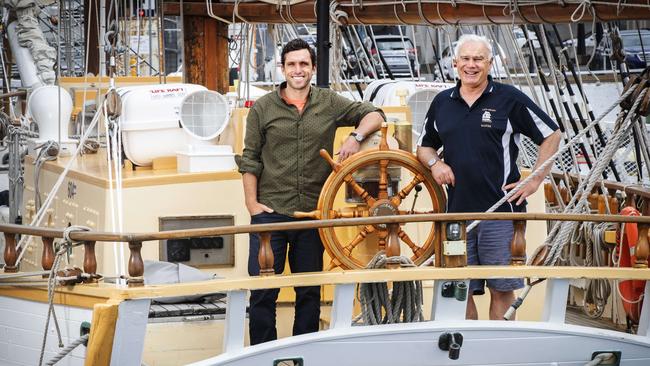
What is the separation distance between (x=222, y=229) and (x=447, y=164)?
4.10 ft

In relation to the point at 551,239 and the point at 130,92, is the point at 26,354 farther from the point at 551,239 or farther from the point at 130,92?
the point at 551,239

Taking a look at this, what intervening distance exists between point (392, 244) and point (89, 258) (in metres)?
1.37

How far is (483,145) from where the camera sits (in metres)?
5.93

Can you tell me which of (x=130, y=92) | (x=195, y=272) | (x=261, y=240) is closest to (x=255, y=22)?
(x=130, y=92)

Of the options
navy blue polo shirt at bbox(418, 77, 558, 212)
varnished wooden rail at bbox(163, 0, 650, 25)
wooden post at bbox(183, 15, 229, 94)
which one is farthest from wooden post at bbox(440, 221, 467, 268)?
wooden post at bbox(183, 15, 229, 94)

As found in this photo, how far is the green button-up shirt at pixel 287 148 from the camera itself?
19.9 ft

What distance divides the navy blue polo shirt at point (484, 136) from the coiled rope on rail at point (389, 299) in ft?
1.66

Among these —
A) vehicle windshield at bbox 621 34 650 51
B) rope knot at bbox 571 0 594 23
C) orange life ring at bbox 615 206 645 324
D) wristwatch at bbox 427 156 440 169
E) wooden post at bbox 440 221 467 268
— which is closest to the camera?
wooden post at bbox 440 221 467 268

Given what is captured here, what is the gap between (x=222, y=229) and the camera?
547 cm

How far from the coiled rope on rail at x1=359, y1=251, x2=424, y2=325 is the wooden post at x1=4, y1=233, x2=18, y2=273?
166cm

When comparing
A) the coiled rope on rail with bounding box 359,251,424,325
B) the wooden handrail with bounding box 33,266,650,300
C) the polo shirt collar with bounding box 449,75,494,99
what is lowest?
the coiled rope on rail with bounding box 359,251,424,325

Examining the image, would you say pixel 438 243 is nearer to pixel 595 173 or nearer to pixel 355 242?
pixel 355 242

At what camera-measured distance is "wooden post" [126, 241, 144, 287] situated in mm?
5324

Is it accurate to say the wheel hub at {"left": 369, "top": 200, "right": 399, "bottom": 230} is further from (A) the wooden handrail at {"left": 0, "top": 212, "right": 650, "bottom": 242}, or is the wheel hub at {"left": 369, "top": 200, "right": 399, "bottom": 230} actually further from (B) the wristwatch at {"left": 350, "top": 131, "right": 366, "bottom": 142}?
(A) the wooden handrail at {"left": 0, "top": 212, "right": 650, "bottom": 242}
